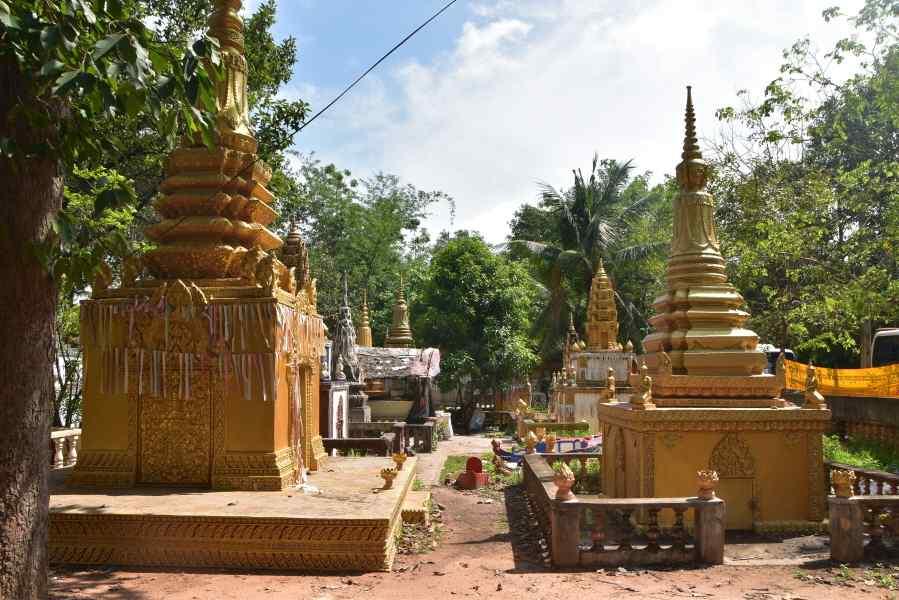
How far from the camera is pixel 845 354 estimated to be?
37.6 metres

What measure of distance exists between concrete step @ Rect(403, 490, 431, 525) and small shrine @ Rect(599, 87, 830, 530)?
3.22 metres

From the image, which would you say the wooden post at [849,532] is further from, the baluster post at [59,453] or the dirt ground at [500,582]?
the baluster post at [59,453]

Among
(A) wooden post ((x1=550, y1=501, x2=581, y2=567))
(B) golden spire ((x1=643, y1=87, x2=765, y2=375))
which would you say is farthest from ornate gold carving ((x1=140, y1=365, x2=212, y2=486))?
(B) golden spire ((x1=643, y1=87, x2=765, y2=375))

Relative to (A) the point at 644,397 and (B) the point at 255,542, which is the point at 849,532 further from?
(B) the point at 255,542

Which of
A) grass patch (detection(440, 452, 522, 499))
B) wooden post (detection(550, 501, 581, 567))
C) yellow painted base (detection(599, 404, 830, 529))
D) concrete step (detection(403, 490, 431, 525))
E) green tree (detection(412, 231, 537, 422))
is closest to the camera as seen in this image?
wooden post (detection(550, 501, 581, 567))

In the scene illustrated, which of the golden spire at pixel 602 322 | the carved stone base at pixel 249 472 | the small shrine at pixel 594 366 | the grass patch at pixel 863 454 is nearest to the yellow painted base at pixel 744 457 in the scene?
the grass patch at pixel 863 454

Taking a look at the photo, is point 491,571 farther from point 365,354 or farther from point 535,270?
point 535,270

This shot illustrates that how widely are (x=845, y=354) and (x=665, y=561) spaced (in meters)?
34.2

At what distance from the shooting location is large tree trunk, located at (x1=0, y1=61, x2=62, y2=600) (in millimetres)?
5254

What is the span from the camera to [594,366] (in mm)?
27734

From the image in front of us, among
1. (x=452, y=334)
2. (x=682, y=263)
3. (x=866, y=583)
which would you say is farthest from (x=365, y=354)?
(x=866, y=583)

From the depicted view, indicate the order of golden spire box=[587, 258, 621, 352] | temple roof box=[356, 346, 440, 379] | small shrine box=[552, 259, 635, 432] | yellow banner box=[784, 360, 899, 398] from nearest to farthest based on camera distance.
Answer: yellow banner box=[784, 360, 899, 398]
small shrine box=[552, 259, 635, 432]
temple roof box=[356, 346, 440, 379]
golden spire box=[587, 258, 621, 352]

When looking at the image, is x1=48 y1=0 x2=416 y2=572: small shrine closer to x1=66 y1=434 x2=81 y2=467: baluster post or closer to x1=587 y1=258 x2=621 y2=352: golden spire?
x1=66 y1=434 x2=81 y2=467: baluster post

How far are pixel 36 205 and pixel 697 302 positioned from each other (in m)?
9.89
